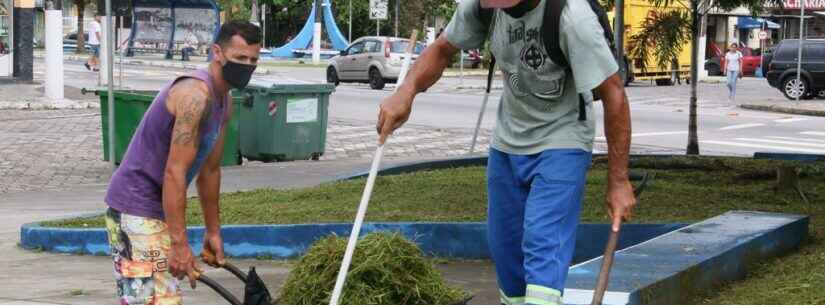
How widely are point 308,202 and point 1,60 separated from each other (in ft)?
76.2

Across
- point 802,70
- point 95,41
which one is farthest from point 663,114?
point 95,41

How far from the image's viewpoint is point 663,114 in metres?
27.7

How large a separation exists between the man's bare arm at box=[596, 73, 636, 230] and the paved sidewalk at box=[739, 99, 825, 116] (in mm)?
25438

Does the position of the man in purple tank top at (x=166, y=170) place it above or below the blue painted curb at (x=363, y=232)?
above

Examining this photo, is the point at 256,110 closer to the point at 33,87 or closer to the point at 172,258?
the point at 172,258

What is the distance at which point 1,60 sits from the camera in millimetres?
31875

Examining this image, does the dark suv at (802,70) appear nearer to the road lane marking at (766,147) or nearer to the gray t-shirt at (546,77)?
the road lane marking at (766,147)

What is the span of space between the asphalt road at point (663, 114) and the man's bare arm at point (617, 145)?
12.3 m

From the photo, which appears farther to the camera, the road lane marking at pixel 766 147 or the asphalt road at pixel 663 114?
the asphalt road at pixel 663 114

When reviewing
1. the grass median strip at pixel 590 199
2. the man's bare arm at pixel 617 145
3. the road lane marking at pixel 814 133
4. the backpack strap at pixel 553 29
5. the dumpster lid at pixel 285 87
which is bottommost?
the road lane marking at pixel 814 133

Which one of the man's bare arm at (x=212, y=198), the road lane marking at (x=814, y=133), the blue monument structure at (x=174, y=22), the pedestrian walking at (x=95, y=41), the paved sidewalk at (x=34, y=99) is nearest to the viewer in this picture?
the man's bare arm at (x=212, y=198)

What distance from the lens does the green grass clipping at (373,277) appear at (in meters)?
5.49

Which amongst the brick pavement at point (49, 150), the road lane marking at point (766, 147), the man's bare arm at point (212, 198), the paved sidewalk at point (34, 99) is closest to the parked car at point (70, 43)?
the paved sidewalk at point (34, 99)

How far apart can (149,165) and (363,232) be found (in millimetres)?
3644
